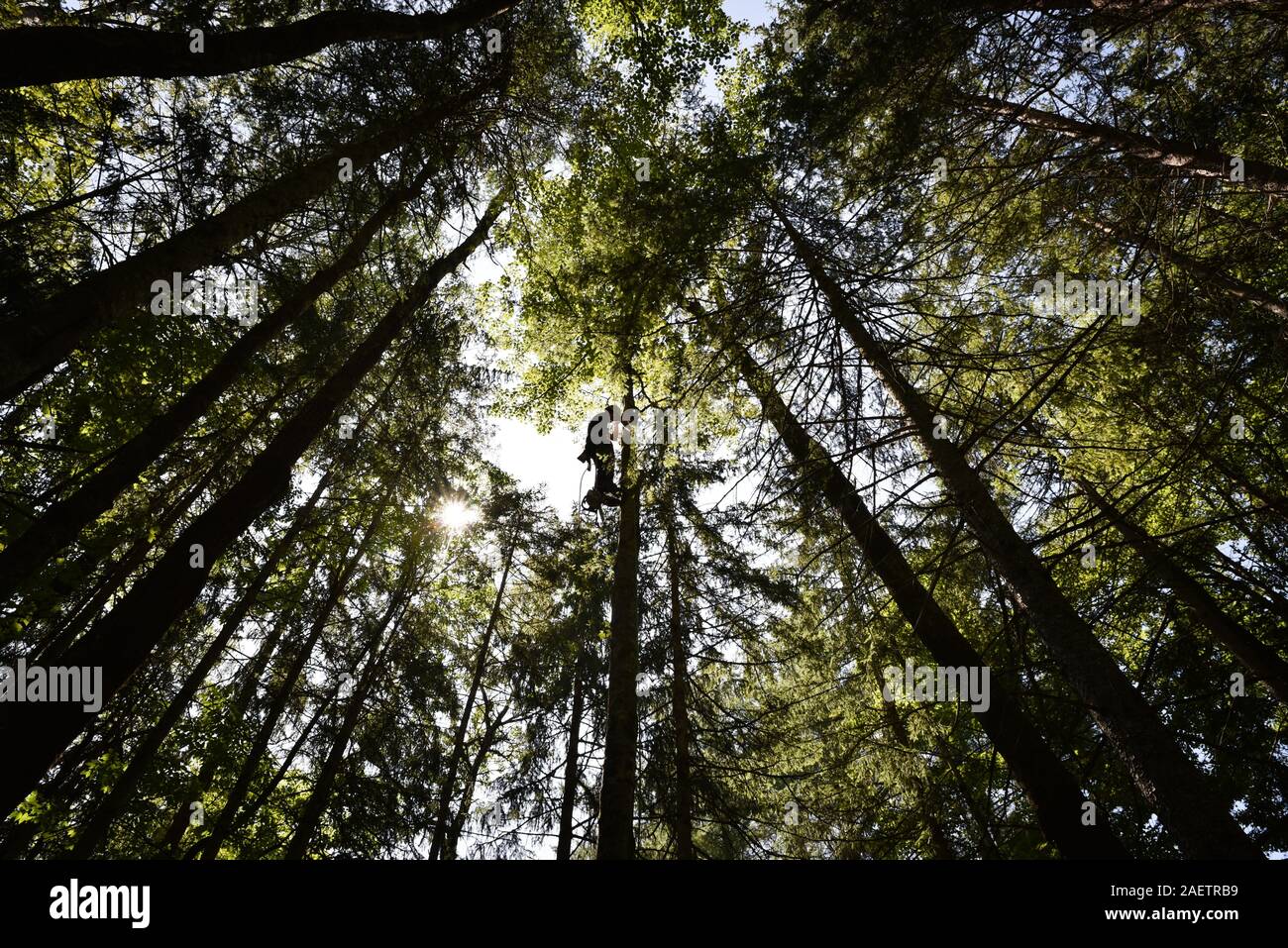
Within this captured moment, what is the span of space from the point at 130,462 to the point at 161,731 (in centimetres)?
527

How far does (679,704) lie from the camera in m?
8.91

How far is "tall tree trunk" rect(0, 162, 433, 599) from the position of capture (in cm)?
408

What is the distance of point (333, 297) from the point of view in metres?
9.05

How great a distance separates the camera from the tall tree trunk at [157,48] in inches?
114

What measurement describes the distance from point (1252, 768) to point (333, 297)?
19.5 metres

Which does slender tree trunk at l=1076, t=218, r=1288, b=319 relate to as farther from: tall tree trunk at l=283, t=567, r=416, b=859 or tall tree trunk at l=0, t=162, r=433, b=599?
tall tree trunk at l=283, t=567, r=416, b=859

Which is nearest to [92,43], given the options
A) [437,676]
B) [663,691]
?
[663,691]

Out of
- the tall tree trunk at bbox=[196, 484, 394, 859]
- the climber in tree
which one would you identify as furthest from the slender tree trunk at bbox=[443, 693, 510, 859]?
the climber in tree

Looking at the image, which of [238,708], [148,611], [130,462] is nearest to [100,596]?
[238,708]

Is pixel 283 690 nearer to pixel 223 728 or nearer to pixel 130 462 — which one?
pixel 223 728

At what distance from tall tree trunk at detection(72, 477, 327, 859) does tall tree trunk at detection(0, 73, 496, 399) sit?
5049 millimetres

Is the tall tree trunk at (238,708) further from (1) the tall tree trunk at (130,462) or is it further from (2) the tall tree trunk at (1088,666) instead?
(2) the tall tree trunk at (1088,666)
